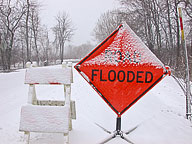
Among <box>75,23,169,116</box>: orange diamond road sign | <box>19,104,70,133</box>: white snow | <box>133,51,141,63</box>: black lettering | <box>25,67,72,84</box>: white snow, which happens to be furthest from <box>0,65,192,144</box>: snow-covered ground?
<box>133,51,141,63</box>: black lettering

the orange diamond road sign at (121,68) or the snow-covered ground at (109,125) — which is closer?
the orange diamond road sign at (121,68)

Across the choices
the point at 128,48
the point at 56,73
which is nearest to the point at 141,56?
the point at 128,48

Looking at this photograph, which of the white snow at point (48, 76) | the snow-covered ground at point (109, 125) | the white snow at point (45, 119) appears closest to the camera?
the white snow at point (45, 119)

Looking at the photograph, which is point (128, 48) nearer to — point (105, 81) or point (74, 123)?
point (105, 81)

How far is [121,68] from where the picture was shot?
2338 millimetres

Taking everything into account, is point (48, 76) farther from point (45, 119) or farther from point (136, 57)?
point (136, 57)

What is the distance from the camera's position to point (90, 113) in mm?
3900

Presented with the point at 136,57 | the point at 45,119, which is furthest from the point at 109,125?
the point at 136,57

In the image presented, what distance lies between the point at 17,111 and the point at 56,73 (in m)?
2.36

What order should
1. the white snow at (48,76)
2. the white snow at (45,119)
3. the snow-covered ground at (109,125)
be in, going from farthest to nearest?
the snow-covered ground at (109,125)
the white snow at (48,76)
the white snow at (45,119)

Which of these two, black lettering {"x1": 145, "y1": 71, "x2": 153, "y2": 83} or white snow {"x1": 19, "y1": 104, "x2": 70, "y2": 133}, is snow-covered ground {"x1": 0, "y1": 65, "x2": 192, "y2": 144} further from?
black lettering {"x1": 145, "y1": 71, "x2": 153, "y2": 83}

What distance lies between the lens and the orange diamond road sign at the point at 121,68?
7.63 ft

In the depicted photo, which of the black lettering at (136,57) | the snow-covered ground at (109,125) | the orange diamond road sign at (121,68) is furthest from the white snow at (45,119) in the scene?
the black lettering at (136,57)

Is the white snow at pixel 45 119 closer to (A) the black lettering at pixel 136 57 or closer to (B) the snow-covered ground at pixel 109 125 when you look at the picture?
(B) the snow-covered ground at pixel 109 125
